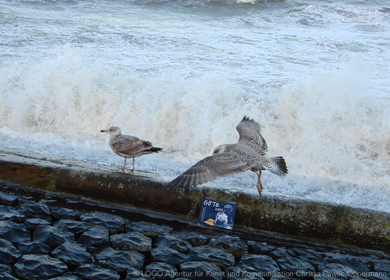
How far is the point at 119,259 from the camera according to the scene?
118 inches

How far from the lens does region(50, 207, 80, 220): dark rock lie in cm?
365

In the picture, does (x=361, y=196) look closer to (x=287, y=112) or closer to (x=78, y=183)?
(x=287, y=112)

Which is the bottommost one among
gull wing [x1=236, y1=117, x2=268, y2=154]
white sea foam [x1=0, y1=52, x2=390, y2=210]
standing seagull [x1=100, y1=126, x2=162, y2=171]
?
white sea foam [x1=0, y1=52, x2=390, y2=210]

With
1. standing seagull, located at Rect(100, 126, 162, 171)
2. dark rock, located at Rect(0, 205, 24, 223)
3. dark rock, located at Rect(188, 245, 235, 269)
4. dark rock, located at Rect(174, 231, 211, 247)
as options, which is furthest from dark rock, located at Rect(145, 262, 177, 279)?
standing seagull, located at Rect(100, 126, 162, 171)

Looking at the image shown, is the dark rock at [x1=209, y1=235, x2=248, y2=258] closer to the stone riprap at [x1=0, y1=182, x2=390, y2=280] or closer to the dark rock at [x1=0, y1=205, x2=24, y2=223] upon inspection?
the stone riprap at [x1=0, y1=182, x2=390, y2=280]

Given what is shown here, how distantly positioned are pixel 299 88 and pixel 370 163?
7.27 feet

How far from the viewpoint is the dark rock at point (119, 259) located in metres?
2.91

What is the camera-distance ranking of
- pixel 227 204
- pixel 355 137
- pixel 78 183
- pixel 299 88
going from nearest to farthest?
pixel 227 204 < pixel 78 183 < pixel 355 137 < pixel 299 88

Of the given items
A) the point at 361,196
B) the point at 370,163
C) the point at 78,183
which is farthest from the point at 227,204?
the point at 370,163

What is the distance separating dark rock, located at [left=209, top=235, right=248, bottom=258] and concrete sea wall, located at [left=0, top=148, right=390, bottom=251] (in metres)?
0.36

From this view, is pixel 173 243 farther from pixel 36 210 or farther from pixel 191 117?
pixel 191 117

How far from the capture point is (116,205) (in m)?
4.01

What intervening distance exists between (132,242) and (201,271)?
0.64 metres

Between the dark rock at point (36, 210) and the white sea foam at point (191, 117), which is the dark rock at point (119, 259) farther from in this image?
the white sea foam at point (191, 117)
